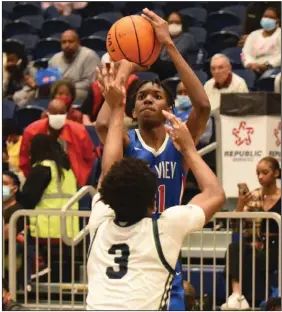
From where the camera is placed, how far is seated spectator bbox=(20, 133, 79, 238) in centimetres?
908

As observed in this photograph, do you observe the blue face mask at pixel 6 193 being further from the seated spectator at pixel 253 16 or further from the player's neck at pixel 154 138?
the seated spectator at pixel 253 16

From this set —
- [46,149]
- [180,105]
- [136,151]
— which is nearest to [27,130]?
[46,149]

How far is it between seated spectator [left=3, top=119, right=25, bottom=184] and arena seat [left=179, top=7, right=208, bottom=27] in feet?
12.5

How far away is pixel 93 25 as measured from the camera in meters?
14.0

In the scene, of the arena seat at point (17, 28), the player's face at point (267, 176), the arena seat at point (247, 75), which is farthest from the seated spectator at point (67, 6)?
the player's face at point (267, 176)

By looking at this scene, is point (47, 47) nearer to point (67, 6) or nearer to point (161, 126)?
point (67, 6)

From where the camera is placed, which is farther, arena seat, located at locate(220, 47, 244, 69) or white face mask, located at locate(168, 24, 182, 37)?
white face mask, located at locate(168, 24, 182, 37)

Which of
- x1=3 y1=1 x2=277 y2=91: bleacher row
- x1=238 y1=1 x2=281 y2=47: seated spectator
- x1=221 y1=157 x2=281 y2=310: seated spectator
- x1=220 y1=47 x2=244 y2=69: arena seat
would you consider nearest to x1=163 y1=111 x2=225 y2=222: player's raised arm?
x1=221 y1=157 x2=281 y2=310: seated spectator

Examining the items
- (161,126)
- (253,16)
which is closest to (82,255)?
(161,126)

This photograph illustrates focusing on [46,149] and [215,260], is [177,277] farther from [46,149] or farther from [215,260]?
[46,149]

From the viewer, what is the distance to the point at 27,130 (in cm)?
980

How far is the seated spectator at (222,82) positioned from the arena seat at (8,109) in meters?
2.43

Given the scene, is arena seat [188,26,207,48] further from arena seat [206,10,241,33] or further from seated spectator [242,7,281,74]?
seated spectator [242,7,281,74]

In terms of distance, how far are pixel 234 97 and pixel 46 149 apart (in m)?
2.01
